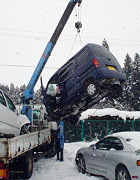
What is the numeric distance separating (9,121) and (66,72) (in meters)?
3.51

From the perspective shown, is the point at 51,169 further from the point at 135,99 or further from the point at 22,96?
the point at 135,99

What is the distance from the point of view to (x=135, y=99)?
36.8 meters

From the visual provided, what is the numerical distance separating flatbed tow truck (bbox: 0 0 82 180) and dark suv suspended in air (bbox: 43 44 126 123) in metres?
1.10

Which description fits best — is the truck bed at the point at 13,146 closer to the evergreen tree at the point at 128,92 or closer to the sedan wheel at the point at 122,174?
the sedan wheel at the point at 122,174

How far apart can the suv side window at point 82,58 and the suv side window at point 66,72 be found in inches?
15.6

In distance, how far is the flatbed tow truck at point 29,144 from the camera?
434 cm

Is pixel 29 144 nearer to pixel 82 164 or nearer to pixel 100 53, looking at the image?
pixel 82 164

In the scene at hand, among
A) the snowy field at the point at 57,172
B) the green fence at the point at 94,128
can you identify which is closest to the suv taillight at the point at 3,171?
the snowy field at the point at 57,172

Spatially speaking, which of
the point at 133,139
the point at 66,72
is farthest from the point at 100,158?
the point at 66,72

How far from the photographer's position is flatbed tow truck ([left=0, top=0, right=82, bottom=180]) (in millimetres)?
4344

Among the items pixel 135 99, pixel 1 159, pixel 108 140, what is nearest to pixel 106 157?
pixel 108 140

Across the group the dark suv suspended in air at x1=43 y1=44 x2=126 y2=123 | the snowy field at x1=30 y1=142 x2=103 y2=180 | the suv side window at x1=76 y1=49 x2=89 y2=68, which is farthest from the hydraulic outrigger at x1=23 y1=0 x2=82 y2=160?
the suv side window at x1=76 y1=49 x2=89 y2=68

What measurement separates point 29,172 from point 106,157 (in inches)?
84.0

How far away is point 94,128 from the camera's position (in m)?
18.2
